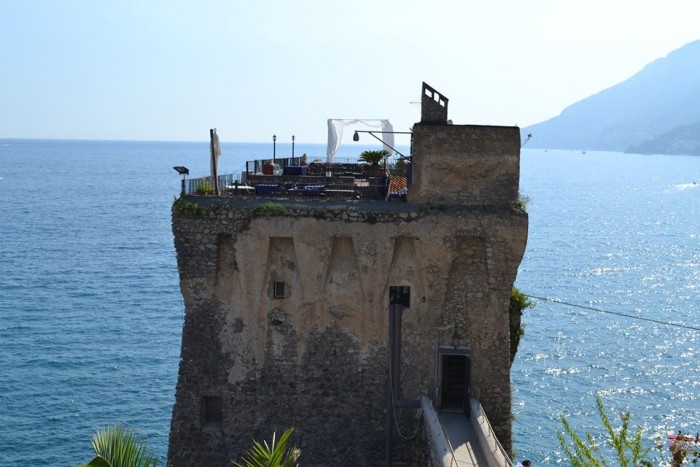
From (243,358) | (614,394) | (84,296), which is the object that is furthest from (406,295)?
(84,296)

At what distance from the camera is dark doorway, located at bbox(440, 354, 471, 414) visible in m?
26.8

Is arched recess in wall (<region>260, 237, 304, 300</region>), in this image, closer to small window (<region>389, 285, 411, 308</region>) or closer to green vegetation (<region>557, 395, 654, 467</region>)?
small window (<region>389, 285, 411, 308</region>)

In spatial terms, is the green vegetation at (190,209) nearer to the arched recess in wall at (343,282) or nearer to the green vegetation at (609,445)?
the arched recess in wall at (343,282)

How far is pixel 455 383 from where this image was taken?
2697 cm

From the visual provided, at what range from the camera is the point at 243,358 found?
27.2m

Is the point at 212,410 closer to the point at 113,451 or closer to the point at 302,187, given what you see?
the point at 302,187

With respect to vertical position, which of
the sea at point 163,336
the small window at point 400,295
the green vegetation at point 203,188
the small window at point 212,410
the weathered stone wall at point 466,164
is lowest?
the sea at point 163,336

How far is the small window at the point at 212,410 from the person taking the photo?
89.8 feet

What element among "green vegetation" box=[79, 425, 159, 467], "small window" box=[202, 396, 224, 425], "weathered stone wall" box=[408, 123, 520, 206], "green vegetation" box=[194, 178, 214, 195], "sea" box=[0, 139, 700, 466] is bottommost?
"sea" box=[0, 139, 700, 466]

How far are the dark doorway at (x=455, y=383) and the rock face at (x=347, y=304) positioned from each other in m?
0.07

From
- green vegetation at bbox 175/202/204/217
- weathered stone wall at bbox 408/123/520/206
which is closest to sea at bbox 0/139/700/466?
green vegetation at bbox 175/202/204/217

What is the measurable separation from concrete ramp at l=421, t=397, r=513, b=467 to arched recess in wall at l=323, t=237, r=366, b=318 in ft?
11.7

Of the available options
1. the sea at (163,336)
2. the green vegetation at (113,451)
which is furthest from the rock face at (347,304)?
the green vegetation at (113,451)

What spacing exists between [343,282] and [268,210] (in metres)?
3.08
